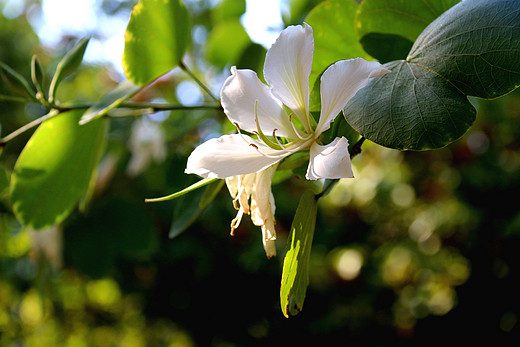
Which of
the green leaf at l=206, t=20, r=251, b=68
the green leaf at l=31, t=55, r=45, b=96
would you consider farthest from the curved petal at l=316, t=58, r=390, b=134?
the green leaf at l=206, t=20, r=251, b=68

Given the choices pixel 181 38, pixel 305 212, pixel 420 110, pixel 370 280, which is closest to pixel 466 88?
pixel 420 110

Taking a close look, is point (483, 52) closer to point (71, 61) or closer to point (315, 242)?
point (71, 61)

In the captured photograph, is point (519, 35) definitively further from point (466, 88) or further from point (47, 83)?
point (47, 83)

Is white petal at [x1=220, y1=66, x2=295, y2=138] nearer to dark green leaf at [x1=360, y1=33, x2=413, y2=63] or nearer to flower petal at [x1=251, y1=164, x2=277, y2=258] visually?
flower petal at [x1=251, y1=164, x2=277, y2=258]

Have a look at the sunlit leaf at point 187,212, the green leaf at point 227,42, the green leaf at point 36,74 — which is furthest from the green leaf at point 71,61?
the green leaf at point 227,42

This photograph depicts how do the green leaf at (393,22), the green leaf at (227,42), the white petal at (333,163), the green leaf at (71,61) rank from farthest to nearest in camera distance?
the green leaf at (227,42) < the green leaf at (71,61) < the green leaf at (393,22) < the white petal at (333,163)

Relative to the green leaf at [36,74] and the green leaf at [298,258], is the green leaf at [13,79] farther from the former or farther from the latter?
the green leaf at [298,258]
